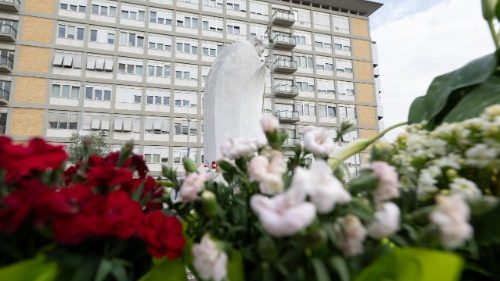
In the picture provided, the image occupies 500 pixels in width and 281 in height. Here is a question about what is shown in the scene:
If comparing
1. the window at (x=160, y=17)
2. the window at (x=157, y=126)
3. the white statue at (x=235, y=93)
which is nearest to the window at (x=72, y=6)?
the window at (x=160, y=17)

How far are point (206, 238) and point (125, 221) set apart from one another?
3.1 inches

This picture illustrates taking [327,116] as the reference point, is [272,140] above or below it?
below

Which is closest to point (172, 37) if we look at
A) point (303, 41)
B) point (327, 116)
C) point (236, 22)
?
point (236, 22)

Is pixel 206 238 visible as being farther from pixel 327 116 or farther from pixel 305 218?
pixel 327 116

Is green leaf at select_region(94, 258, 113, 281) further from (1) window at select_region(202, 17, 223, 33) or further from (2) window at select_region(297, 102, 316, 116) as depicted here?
(1) window at select_region(202, 17, 223, 33)

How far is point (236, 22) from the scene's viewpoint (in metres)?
17.1

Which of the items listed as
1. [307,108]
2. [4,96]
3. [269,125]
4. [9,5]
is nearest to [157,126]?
[4,96]

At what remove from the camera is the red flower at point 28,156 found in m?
0.36

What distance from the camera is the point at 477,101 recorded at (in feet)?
1.64

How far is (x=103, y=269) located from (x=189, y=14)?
679 inches

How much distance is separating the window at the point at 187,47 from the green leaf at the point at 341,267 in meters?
16.4

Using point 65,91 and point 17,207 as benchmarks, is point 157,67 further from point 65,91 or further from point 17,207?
point 17,207

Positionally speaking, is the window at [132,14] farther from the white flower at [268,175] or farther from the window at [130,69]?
the white flower at [268,175]

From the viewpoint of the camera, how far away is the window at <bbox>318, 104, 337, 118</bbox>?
17358mm
